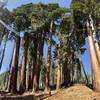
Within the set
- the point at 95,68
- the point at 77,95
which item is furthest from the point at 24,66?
the point at 77,95

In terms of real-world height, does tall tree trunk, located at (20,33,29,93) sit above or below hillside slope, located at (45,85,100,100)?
above

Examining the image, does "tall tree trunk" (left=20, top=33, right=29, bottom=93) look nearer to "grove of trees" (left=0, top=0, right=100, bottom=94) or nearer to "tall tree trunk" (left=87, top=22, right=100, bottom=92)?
"grove of trees" (left=0, top=0, right=100, bottom=94)

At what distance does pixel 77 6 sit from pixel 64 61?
819cm

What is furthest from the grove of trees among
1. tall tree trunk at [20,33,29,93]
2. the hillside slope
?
the hillside slope

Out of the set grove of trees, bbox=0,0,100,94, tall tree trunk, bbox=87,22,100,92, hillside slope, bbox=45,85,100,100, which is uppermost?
grove of trees, bbox=0,0,100,94

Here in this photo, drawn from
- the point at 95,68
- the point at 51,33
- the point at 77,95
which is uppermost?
the point at 51,33

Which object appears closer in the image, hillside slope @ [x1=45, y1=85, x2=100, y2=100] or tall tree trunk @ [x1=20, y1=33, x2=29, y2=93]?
hillside slope @ [x1=45, y1=85, x2=100, y2=100]

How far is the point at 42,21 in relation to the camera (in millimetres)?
29750

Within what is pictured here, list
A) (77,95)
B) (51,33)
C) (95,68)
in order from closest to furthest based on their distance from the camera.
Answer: (77,95), (95,68), (51,33)

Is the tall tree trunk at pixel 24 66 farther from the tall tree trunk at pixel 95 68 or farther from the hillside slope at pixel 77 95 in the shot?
the hillside slope at pixel 77 95

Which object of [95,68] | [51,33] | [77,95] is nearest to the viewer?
[77,95]

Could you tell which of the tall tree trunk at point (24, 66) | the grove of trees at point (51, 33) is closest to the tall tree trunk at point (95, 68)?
the grove of trees at point (51, 33)

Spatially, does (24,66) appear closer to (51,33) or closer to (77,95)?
(51,33)

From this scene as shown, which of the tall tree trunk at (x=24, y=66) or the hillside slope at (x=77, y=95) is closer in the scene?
the hillside slope at (x=77, y=95)
